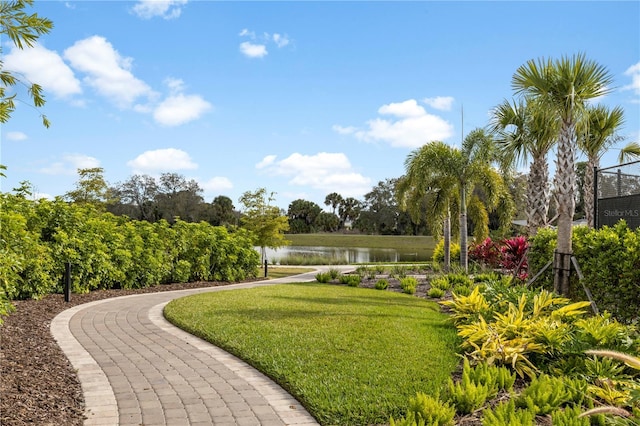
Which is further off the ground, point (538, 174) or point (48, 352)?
point (538, 174)

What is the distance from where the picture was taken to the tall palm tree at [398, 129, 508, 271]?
1831 centimetres

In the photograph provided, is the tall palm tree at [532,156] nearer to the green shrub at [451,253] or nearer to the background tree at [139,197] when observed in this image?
A: the green shrub at [451,253]

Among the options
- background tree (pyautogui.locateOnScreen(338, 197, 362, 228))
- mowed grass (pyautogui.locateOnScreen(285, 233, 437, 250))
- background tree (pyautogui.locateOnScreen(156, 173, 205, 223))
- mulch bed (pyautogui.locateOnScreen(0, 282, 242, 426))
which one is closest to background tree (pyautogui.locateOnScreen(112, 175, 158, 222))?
background tree (pyautogui.locateOnScreen(156, 173, 205, 223))

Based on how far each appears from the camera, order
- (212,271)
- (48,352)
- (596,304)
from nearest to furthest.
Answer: (48,352) < (596,304) < (212,271)

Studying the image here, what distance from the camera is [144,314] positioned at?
9867mm

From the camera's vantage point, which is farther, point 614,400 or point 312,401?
point 312,401

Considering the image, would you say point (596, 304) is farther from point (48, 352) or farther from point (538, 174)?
point (48, 352)

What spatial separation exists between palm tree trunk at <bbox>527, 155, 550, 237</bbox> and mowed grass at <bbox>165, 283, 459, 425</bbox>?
4050 millimetres

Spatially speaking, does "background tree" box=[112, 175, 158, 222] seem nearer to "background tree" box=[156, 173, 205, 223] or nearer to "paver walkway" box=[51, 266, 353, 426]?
"background tree" box=[156, 173, 205, 223]

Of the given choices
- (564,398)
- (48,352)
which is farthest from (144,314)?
(564,398)

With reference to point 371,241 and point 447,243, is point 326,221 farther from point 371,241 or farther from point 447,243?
point 447,243

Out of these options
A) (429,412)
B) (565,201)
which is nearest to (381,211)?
(565,201)

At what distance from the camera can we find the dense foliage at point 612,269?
725 cm

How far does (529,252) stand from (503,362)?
5.46 metres
